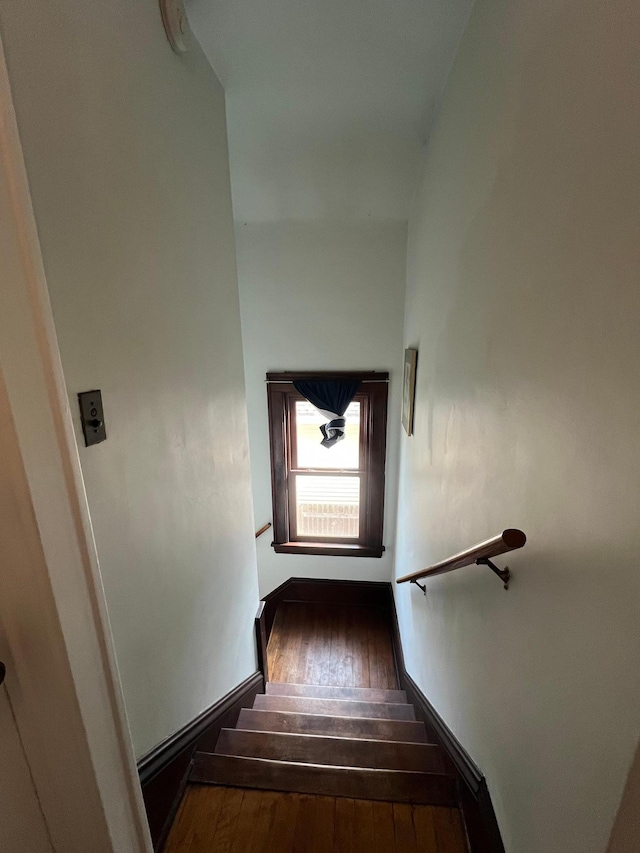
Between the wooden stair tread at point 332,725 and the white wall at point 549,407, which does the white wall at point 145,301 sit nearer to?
the wooden stair tread at point 332,725

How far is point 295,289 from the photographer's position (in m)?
3.19

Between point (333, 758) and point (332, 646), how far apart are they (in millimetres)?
1981

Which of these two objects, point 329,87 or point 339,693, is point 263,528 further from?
point 329,87

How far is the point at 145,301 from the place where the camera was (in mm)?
1078

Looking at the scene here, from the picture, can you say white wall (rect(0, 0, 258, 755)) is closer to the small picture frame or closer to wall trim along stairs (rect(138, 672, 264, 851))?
wall trim along stairs (rect(138, 672, 264, 851))

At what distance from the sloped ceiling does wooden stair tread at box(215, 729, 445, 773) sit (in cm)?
272

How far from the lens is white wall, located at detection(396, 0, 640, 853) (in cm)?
56

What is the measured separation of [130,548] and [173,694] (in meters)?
0.63

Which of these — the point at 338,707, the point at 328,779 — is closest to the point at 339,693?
the point at 338,707

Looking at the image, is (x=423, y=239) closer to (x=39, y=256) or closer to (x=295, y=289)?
(x=295, y=289)

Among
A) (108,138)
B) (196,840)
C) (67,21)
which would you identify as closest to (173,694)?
(196,840)

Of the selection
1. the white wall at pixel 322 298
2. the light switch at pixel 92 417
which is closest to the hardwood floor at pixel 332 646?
the white wall at pixel 322 298

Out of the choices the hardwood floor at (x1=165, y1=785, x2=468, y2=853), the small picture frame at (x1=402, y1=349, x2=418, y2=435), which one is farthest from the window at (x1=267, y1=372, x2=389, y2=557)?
the hardwood floor at (x1=165, y1=785, x2=468, y2=853)

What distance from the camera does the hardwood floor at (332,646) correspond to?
3.09 meters
